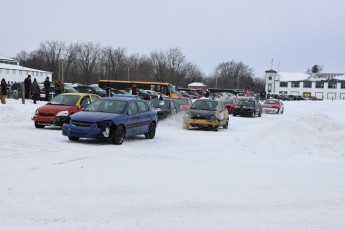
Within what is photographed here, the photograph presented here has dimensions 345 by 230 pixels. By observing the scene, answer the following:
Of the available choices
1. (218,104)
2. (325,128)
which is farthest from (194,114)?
(325,128)

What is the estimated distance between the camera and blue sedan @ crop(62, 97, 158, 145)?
47.1 feet

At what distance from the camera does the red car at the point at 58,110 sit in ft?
59.8

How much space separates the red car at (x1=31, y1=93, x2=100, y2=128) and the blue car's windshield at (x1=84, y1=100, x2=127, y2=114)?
2.56m

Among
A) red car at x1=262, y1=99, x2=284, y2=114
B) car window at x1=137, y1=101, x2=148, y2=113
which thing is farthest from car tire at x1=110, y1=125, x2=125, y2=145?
red car at x1=262, y1=99, x2=284, y2=114

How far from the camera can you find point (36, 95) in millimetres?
30297

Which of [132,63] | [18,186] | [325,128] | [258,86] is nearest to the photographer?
[18,186]

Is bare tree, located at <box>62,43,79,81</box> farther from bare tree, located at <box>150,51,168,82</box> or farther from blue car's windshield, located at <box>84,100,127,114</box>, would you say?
blue car's windshield, located at <box>84,100,127,114</box>

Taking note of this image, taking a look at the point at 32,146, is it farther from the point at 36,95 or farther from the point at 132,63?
the point at 132,63

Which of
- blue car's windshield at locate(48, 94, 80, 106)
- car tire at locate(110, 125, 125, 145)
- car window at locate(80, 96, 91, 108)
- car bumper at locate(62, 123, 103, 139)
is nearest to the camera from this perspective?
car bumper at locate(62, 123, 103, 139)

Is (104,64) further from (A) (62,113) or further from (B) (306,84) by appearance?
(A) (62,113)

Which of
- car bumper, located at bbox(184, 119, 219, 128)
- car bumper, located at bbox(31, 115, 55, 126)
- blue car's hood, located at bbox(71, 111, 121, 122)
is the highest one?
blue car's hood, located at bbox(71, 111, 121, 122)

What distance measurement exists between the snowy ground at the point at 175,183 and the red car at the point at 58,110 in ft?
6.61

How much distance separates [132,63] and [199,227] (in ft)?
426

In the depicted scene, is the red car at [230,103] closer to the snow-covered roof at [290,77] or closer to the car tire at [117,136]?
the car tire at [117,136]
